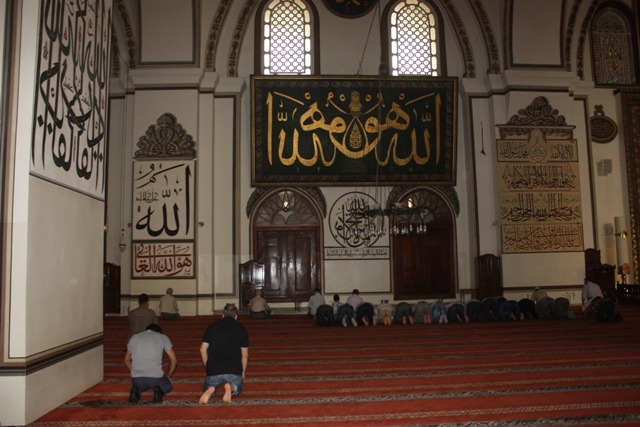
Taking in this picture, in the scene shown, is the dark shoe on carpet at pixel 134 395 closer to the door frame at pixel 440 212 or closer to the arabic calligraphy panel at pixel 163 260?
the arabic calligraphy panel at pixel 163 260

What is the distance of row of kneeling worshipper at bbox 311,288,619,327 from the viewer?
24.5ft

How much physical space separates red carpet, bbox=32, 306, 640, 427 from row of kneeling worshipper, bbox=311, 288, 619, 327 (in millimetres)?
904

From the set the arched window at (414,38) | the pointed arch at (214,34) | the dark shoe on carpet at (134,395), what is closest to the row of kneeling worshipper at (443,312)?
the dark shoe on carpet at (134,395)

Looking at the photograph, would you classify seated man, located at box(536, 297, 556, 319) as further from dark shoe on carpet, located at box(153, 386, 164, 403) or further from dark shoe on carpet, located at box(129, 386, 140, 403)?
dark shoe on carpet, located at box(129, 386, 140, 403)

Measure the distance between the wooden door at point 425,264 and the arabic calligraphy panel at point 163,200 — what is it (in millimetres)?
3370

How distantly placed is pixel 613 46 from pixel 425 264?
5.30m

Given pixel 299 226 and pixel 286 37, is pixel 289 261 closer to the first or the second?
pixel 299 226

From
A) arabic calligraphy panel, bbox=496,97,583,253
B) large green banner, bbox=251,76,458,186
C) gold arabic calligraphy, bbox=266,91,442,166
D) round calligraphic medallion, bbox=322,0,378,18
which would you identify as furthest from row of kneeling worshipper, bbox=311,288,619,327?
round calligraphic medallion, bbox=322,0,378,18

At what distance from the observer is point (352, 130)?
9.49 meters

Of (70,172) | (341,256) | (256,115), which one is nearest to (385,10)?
(256,115)

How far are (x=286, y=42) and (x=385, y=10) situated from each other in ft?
5.87

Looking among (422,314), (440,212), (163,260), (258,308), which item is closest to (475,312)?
(422,314)

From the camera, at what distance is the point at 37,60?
3.48 m

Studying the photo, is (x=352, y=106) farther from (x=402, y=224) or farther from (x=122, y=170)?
(x=122, y=170)
